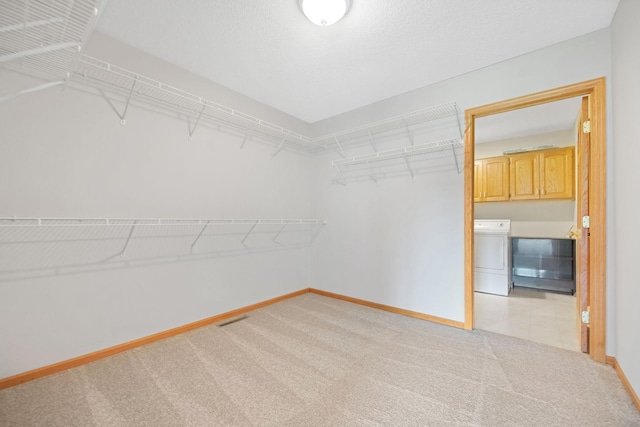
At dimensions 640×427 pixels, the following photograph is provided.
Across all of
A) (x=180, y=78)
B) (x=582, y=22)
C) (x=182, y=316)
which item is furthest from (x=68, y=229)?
(x=582, y=22)

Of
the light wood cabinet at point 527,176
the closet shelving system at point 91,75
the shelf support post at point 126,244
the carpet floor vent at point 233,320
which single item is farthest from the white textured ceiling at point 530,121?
the shelf support post at point 126,244

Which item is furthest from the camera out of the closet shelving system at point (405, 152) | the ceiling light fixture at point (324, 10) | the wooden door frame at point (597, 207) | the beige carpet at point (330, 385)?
the closet shelving system at point (405, 152)

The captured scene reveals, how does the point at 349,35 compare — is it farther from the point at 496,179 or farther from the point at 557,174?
the point at 557,174

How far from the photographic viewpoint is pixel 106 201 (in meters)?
1.90

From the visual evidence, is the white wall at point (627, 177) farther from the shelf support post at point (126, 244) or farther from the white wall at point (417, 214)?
the shelf support post at point (126, 244)

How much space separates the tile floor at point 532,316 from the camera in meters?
2.26

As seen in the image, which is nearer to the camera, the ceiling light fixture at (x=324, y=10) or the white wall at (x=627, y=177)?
the white wall at (x=627, y=177)

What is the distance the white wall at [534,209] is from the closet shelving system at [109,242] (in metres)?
3.72

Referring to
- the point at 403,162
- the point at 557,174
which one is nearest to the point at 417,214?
the point at 403,162

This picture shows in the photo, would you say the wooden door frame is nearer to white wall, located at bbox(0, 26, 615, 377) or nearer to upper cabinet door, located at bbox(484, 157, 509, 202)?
white wall, located at bbox(0, 26, 615, 377)

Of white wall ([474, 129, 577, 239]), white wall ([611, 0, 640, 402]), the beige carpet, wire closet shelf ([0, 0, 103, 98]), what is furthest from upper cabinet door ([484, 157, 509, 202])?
wire closet shelf ([0, 0, 103, 98])

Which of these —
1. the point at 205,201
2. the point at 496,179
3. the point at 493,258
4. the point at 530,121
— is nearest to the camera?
the point at 205,201

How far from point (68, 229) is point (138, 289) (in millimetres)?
630

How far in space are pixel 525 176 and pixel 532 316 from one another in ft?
7.58
